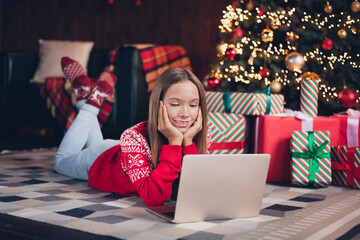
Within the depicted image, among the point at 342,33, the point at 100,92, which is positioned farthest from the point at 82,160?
the point at 342,33

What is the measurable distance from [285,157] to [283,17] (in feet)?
2.94

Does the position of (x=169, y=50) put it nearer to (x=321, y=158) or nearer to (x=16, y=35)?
(x=321, y=158)

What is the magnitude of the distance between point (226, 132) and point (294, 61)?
0.57m

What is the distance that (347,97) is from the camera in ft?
7.95

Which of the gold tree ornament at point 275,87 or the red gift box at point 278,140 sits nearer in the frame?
the red gift box at point 278,140

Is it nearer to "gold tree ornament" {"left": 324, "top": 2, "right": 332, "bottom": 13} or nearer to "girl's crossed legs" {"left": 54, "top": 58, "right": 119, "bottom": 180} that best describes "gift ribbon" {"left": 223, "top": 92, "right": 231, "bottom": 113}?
"girl's crossed legs" {"left": 54, "top": 58, "right": 119, "bottom": 180}

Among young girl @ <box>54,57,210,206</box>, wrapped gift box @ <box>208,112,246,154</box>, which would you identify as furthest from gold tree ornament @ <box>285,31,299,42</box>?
young girl @ <box>54,57,210,206</box>

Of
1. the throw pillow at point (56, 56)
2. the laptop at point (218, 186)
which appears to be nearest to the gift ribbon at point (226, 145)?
the laptop at point (218, 186)

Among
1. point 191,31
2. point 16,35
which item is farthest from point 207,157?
point 16,35

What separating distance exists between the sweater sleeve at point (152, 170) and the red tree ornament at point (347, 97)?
1331 mm

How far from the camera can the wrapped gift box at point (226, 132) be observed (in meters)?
2.21

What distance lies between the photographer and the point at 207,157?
1.23 metres

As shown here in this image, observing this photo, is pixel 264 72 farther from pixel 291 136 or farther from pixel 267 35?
pixel 291 136

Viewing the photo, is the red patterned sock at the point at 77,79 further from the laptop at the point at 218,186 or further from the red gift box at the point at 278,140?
the laptop at the point at 218,186
